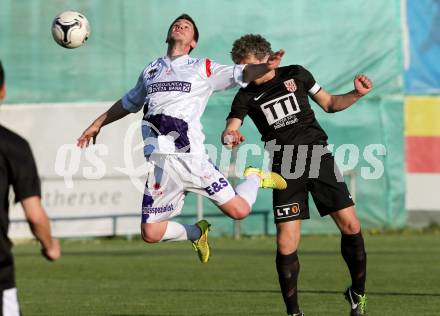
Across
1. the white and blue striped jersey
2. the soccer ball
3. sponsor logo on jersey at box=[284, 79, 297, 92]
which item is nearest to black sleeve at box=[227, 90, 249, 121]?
the white and blue striped jersey

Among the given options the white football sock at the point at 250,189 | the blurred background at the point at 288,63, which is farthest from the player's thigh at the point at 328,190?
the blurred background at the point at 288,63

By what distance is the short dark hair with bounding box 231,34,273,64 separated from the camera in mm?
9133

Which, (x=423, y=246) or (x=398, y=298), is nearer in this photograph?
(x=398, y=298)


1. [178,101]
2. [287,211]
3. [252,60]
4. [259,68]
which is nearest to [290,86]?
[252,60]

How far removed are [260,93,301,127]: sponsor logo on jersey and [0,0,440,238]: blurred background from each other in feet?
38.2

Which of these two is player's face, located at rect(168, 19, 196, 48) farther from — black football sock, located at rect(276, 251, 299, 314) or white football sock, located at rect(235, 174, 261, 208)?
black football sock, located at rect(276, 251, 299, 314)

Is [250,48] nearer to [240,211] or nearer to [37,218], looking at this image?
[240,211]

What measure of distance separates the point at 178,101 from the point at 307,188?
4.41 ft

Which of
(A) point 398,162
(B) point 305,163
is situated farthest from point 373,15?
(B) point 305,163

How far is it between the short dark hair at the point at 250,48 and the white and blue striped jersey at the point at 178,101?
0.17 meters

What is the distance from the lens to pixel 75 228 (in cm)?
2072

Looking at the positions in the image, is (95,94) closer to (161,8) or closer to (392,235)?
(161,8)

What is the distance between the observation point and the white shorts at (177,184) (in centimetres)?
923

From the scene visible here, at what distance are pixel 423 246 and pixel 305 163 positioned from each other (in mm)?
9493
